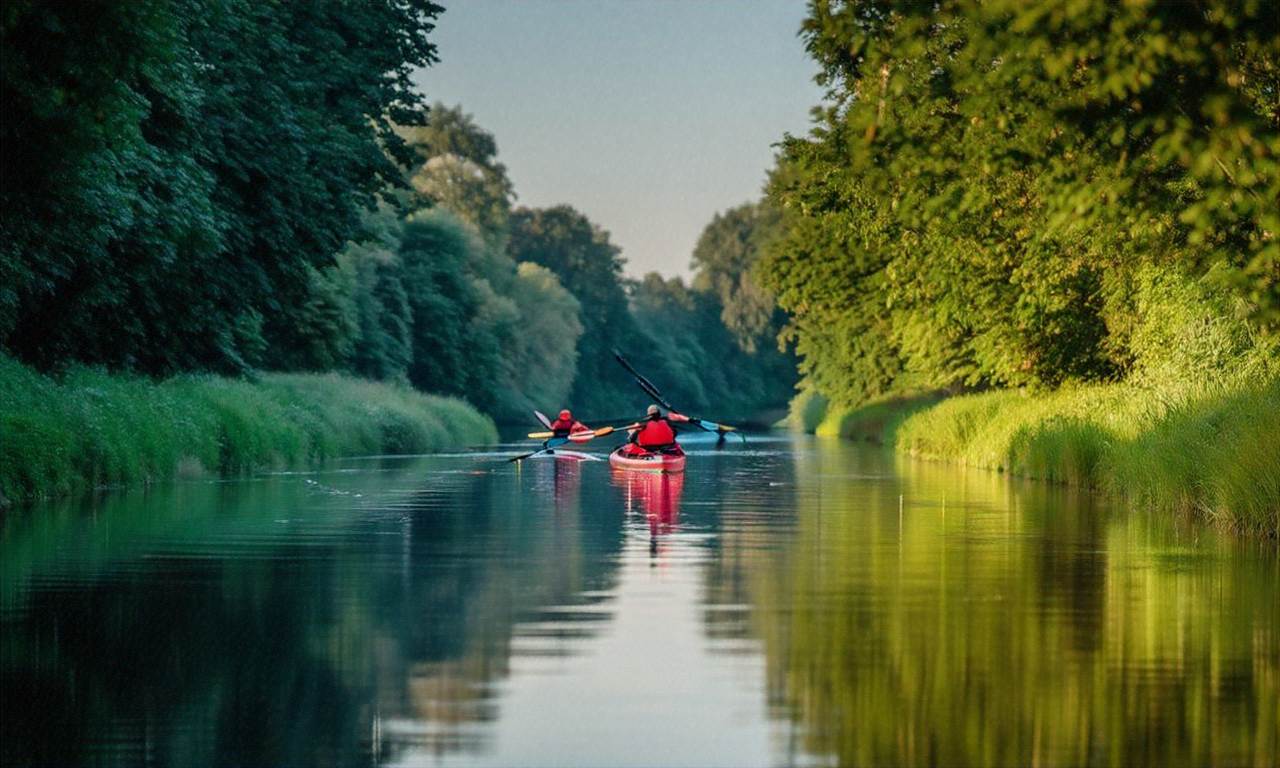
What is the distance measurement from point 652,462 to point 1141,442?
629 inches

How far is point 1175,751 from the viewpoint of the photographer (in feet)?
31.5

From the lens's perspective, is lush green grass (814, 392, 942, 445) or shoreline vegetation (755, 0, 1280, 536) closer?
shoreline vegetation (755, 0, 1280, 536)

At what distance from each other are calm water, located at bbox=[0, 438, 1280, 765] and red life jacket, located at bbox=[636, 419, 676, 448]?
772 inches

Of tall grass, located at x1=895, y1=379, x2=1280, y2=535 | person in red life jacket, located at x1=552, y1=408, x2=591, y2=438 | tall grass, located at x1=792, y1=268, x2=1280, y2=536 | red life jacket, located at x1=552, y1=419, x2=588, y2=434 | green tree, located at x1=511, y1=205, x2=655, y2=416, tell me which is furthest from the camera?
green tree, located at x1=511, y1=205, x2=655, y2=416

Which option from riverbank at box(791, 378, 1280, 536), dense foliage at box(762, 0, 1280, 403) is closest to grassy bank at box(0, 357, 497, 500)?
dense foliage at box(762, 0, 1280, 403)

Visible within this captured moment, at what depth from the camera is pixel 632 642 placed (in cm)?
1373

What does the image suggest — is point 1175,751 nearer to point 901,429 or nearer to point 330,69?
point 330,69

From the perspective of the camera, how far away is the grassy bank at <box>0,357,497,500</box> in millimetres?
30781

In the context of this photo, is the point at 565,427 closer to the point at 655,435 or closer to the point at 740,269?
the point at 655,435

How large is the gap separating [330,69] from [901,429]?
85.7 feet

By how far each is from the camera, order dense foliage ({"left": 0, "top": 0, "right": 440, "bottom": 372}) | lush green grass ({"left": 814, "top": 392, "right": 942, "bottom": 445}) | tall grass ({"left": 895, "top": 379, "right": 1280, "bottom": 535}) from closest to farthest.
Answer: dense foliage ({"left": 0, "top": 0, "right": 440, "bottom": 372})
tall grass ({"left": 895, "top": 379, "right": 1280, "bottom": 535})
lush green grass ({"left": 814, "top": 392, "right": 942, "bottom": 445})

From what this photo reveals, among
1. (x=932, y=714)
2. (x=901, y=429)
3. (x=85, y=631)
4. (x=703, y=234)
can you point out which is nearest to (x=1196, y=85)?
(x=932, y=714)

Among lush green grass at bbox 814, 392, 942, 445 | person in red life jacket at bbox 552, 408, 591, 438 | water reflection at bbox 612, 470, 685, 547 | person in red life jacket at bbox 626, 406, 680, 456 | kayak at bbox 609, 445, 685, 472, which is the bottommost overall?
water reflection at bbox 612, 470, 685, 547

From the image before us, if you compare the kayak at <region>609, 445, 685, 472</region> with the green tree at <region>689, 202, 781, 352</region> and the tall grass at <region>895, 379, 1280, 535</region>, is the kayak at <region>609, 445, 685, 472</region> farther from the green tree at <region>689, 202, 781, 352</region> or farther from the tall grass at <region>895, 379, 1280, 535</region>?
the green tree at <region>689, 202, 781, 352</region>
